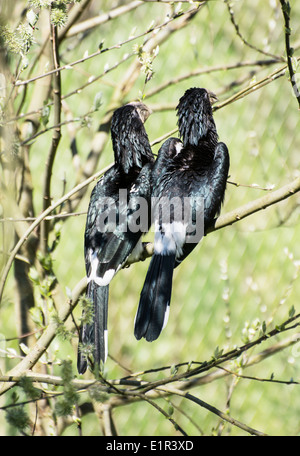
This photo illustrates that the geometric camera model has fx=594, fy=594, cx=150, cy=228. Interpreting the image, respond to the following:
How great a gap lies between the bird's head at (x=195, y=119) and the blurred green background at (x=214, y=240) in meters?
0.82

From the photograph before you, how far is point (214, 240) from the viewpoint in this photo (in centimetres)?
457

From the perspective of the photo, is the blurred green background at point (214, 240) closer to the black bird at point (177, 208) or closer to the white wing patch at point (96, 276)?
the black bird at point (177, 208)

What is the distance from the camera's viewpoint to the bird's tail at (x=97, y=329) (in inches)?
98.0

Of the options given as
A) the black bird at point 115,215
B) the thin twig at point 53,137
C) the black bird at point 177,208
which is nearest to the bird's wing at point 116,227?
the black bird at point 115,215

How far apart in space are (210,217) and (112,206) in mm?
501

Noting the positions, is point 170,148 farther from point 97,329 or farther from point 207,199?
point 97,329

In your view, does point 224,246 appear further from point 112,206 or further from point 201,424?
point 112,206

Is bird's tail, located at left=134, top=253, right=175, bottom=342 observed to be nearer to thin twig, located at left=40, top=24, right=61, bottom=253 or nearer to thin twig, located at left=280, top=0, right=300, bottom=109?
thin twig, located at left=40, top=24, right=61, bottom=253

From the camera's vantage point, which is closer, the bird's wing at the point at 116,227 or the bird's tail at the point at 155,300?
the bird's tail at the point at 155,300

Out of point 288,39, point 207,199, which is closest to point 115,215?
point 207,199

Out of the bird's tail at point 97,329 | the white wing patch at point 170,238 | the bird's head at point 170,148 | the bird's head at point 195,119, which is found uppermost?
the bird's head at point 195,119

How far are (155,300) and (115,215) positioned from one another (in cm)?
56

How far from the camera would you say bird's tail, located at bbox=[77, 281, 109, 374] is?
249cm

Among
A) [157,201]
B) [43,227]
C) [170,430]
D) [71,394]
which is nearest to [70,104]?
[43,227]
